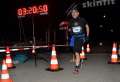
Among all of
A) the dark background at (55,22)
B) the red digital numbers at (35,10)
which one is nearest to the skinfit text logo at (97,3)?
the dark background at (55,22)

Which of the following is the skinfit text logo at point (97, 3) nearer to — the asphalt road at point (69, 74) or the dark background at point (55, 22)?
the dark background at point (55, 22)

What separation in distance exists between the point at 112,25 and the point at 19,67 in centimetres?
2932

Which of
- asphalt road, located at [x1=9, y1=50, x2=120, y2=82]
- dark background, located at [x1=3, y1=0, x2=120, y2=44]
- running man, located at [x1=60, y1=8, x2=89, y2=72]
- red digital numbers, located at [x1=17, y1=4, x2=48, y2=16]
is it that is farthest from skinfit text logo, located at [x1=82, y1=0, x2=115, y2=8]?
running man, located at [x1=60, y1=8, x2=89, y2=72]

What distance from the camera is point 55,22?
127 ft

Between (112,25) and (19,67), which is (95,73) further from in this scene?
(112,25)

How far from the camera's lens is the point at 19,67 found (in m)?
15.2

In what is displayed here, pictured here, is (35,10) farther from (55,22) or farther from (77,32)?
(77,32)

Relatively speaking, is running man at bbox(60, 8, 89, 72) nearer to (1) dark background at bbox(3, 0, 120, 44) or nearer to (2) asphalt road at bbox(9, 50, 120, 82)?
(2) asphalt road at bbox(9, 50, 120, 82)

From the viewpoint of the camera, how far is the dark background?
3878 cm

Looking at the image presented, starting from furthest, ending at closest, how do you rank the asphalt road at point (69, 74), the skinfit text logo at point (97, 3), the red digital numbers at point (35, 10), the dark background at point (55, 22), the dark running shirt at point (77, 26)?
the dark background at point (55, 22)
the skinfit text logo at point (97, 3)
the red digital numbers at point (35, 10)
the dark running shirt at point (77, 26)
the asphalt road at point (69, 74)

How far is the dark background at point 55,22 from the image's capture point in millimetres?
38781

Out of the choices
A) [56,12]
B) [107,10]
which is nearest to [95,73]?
[56,12]

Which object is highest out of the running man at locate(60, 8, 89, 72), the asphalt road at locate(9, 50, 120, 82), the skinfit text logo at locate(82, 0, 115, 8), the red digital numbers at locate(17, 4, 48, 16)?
the skinfit text logo at locate(82, 0, 115, 8)

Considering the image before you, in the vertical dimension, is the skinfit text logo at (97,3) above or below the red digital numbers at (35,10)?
above
